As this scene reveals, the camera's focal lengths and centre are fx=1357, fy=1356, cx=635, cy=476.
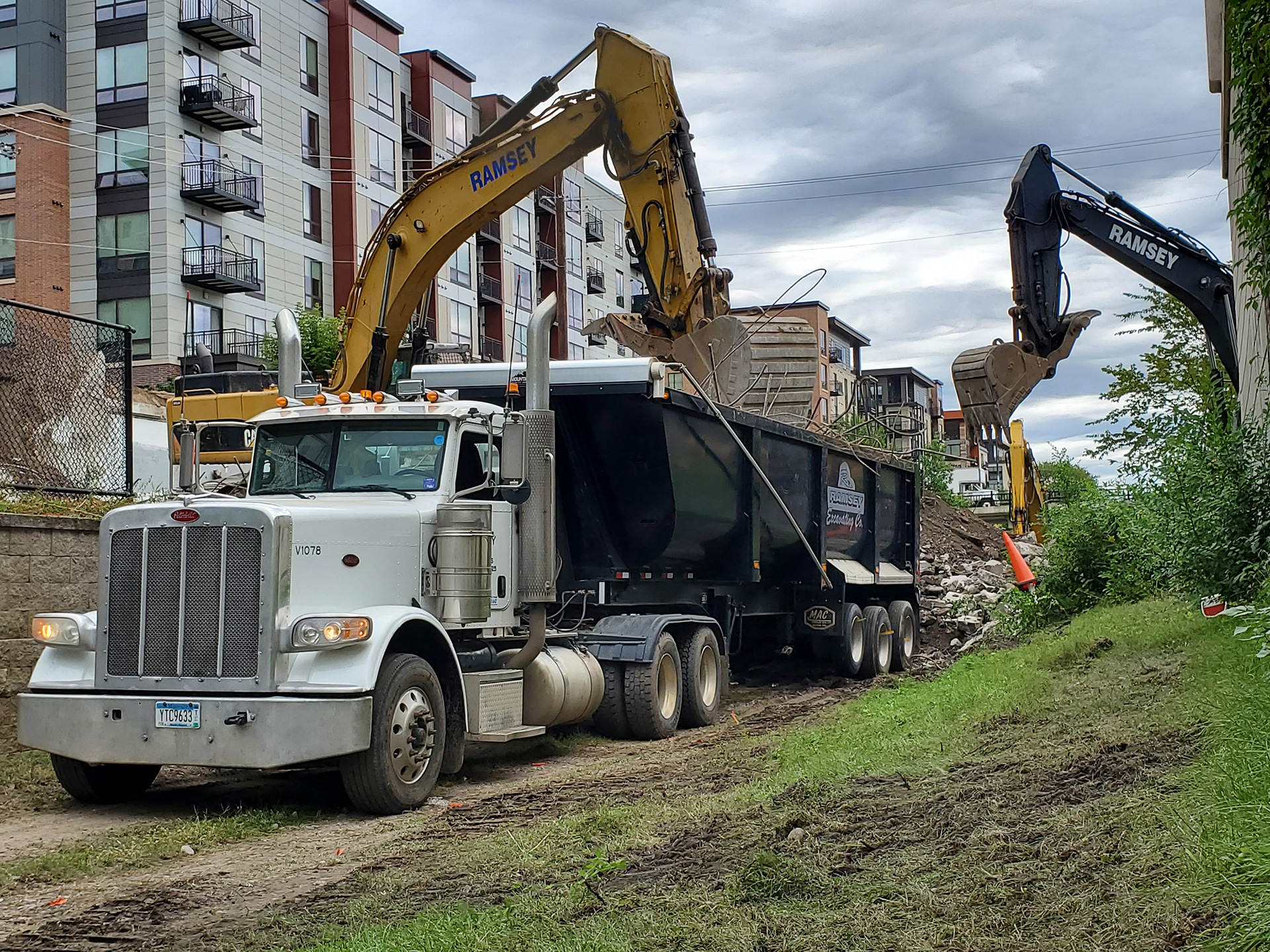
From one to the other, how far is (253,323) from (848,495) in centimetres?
2707

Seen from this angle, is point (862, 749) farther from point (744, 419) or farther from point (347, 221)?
point (347, 221)

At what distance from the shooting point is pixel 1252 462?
1182cm

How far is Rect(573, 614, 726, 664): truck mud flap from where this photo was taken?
11.6 m

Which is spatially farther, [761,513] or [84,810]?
[761,513]

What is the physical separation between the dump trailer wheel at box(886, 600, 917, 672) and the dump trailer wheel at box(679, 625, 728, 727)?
5.96 m

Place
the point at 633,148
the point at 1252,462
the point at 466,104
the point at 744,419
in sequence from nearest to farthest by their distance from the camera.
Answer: the point at 1252,462
the point at 744,419
the point at 633,148
the point at 466,104

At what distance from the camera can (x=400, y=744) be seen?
27.9ft

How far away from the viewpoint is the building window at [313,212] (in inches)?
1681

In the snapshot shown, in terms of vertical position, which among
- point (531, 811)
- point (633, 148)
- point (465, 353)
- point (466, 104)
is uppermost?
point (466, 104)

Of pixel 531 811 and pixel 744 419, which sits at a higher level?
pixel 744 419

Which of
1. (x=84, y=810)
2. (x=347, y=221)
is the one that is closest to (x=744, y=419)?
(x=84, y=810)

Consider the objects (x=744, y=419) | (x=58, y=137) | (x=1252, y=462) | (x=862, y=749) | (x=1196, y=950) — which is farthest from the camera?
(x=58, y=137)

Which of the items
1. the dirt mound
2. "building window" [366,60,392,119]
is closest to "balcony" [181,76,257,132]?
"building window" [366,60,392,119]

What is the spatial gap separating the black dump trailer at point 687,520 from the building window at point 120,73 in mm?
27923
